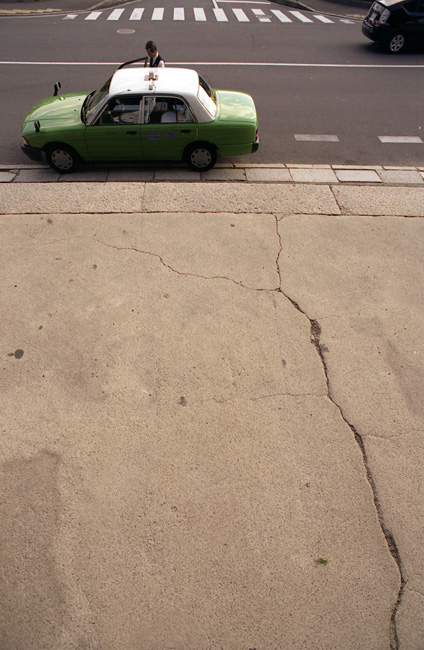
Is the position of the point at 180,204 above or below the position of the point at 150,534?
above

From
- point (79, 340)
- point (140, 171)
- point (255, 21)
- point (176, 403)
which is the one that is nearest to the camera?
point (176, 403)

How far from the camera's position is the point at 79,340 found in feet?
17.9

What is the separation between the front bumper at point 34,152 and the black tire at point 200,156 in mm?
2587

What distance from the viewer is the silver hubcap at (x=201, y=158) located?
8.09 m

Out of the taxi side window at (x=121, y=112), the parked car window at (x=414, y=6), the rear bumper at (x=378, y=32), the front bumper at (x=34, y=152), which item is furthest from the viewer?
the rear bumper at (x=378, y=32)

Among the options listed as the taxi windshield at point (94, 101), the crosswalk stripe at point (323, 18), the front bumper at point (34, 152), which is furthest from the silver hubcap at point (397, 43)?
the front bumper at point (34, 152)

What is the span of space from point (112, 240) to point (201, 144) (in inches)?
103

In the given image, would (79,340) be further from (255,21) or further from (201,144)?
(255,21)

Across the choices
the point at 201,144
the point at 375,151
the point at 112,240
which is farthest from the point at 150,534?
the point at 375,151

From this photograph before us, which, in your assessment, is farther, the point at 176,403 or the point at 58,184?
the point at 58,184

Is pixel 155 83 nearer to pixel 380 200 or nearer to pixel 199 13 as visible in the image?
pixel 380 200

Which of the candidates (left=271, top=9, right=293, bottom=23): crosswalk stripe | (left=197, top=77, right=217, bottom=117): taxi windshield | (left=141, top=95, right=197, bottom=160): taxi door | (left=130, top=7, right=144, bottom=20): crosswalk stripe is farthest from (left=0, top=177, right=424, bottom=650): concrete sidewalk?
(left=271, top=9, right=293, bottom=23): crosswalk stripe

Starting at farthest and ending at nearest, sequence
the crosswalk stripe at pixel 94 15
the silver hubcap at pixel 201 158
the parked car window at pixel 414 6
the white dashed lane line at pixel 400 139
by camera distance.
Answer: the crosswalk stripe at pixel 94 15
the parked car window at pixel 414 6
the white dashed lane line at pixel 400 139
the silver hubcap at pixel 201 158

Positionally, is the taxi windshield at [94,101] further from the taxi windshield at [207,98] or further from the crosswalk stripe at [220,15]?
the crosswalk stripe at [220,15]
